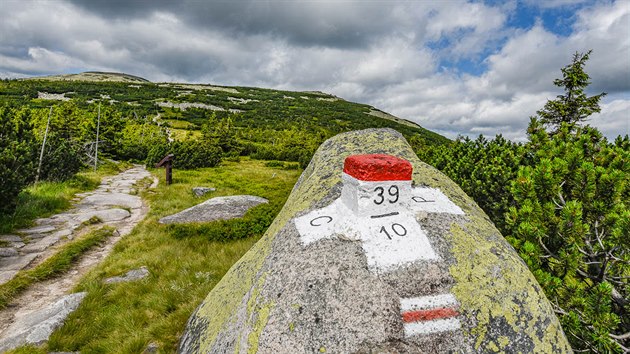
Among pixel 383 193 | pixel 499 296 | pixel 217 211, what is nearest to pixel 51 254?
pixel 217 211

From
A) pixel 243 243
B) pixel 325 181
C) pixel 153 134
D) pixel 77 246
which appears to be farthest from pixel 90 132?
pixel 325 181

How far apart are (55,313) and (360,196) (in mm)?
6165

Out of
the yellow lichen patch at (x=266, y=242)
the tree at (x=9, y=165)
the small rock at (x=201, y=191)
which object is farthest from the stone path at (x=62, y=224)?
the yellow lichen patch at (x=266, y=242)

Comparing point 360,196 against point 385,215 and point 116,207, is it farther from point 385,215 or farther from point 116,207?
point 116,207

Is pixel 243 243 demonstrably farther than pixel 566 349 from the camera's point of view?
Yes

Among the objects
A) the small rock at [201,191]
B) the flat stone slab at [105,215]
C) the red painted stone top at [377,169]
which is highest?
the red painted stone top at [377,169]

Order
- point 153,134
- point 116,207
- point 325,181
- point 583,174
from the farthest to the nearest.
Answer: point 153,134 < point 116,207 < point 325,181 < point 583,174

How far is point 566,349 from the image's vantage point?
3.05m

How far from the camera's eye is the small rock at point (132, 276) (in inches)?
291

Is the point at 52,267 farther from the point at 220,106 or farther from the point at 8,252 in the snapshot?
the point at 220,106

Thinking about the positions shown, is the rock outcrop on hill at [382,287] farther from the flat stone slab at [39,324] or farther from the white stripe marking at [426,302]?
the flat stone slab at [39,324]

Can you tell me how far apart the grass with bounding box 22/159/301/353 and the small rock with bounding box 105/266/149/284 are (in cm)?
15

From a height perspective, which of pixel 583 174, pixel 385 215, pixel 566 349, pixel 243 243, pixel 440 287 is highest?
pixel 583 174

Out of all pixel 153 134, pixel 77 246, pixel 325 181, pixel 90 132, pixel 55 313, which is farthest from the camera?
pixel 153 134
